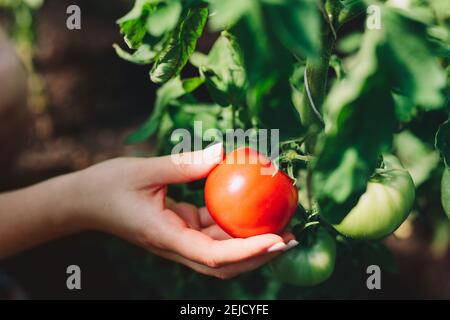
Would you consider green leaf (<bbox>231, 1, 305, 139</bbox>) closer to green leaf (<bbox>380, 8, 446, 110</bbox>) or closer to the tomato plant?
the tomato plant

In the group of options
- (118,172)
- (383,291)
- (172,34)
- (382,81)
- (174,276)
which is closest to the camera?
(382,81)

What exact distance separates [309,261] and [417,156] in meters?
0.58

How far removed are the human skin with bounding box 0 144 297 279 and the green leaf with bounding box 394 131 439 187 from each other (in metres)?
0.51

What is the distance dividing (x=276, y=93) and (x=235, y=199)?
0.23 metres

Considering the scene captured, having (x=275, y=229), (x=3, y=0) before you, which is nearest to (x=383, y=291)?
(x=275, y=229)

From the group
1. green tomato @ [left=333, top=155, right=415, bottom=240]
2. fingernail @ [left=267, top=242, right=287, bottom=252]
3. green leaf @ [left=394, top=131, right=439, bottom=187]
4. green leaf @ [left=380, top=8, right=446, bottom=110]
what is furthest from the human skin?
green leaf @ [left=394, top=131, right=439, bottom=187]

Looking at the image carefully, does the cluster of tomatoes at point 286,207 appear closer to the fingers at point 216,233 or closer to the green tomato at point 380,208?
the green tomato at point 380,208

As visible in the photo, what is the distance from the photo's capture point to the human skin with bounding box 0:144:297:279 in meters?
0.87

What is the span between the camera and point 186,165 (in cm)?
90

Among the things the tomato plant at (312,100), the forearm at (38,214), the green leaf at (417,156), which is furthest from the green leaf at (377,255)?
the forearm at (38,214)

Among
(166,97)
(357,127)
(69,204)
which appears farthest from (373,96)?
(69,204)

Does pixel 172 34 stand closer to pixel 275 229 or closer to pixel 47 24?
pixel 275 229

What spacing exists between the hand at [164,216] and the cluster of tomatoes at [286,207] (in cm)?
3

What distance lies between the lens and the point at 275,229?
2.78ft
